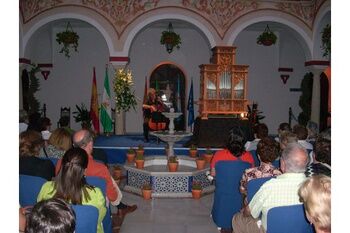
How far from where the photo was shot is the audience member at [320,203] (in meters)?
1.95

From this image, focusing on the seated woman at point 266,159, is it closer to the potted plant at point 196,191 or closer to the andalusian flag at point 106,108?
the potted plant at point 196,191

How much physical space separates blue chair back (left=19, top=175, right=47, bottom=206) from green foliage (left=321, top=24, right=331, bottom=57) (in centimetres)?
903

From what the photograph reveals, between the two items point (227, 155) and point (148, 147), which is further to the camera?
point (148, 147)

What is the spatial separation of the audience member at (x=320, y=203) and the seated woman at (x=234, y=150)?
2.51 meters

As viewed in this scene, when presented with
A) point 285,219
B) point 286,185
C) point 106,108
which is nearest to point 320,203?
point 285,219

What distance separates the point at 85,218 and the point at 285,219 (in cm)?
126

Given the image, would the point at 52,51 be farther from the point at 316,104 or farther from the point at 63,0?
the point at 316,104

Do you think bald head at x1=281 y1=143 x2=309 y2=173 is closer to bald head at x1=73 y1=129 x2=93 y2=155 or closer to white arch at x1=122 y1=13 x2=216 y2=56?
bald head at x1=73 y1=129 x2=93 y2=155

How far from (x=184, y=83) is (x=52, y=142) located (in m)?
9.79

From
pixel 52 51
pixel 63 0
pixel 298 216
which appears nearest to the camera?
pixel 298 216

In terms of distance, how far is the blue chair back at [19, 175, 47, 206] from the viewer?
3.33m

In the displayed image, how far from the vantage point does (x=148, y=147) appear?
32.8 feet
